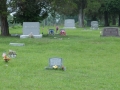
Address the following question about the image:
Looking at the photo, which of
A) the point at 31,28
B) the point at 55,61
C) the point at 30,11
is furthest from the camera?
the point at 30,11

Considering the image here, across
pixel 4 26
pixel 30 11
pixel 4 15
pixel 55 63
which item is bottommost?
pixel 55 63

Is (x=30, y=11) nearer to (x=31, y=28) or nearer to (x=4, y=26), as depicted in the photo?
(x=4, y=26)

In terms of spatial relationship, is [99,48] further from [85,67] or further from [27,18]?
[27,18]

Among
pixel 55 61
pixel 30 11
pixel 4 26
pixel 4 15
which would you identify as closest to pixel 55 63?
pixel 55 61

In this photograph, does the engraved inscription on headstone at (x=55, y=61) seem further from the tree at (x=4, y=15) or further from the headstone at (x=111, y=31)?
the headstone at (x=111, y=31)

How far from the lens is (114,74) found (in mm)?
9211

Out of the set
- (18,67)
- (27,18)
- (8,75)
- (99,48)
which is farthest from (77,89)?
(27,18)

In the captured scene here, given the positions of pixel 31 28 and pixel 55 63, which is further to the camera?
pixel 31 28

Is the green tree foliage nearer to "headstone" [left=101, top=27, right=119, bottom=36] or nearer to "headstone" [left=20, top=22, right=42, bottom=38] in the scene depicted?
"headstone" [left=20, top=22, right=42, bottom=38]

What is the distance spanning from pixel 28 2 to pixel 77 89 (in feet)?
60.2

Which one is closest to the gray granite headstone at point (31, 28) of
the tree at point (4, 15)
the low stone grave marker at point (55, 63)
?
the tree at point (4, 15)

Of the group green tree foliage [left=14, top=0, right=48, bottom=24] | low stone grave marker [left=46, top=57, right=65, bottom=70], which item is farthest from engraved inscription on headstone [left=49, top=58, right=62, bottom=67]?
green tree foliage [left=14, top=0, right=48, bottom=24]

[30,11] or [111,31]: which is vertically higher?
[30,11]

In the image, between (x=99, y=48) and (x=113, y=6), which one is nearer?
(x=99, y=48)
